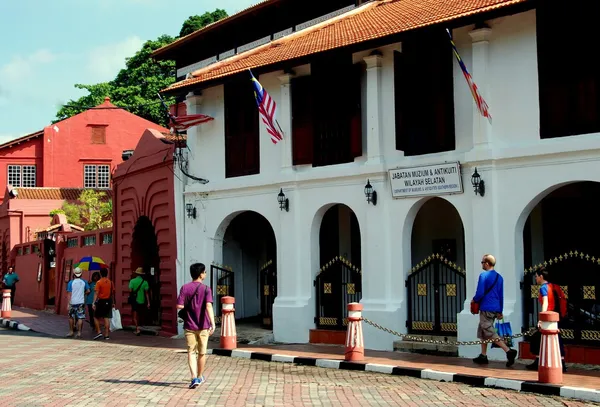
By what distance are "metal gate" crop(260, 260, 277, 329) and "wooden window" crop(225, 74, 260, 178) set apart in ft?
7.44

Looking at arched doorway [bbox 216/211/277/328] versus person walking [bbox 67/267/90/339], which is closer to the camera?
person walking [bbox 67/267/90/339]

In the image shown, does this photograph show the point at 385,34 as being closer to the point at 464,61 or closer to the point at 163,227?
the point at 464,61

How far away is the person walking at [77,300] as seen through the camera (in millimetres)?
20219

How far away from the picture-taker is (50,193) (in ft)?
134

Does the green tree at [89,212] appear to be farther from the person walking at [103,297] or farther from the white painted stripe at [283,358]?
the white painted stripe at [283,358]

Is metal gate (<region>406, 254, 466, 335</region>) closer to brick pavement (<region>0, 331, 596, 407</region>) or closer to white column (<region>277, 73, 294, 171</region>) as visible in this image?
brick pavement (<region>0, 331, 596, 407</region>)

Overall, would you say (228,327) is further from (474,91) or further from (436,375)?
(474,91)

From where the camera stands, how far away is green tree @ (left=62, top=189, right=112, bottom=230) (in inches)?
1513

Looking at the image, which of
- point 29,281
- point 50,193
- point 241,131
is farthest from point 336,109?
point 50,193

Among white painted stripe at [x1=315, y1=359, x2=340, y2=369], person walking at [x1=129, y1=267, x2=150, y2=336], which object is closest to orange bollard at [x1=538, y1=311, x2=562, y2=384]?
white painted stripe at [x1=315, y1=359, x2=340, y2=369]

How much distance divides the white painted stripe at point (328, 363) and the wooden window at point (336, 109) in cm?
458

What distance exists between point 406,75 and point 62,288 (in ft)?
60.8

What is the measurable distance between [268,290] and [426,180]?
5319mm

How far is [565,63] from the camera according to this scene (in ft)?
44.6
